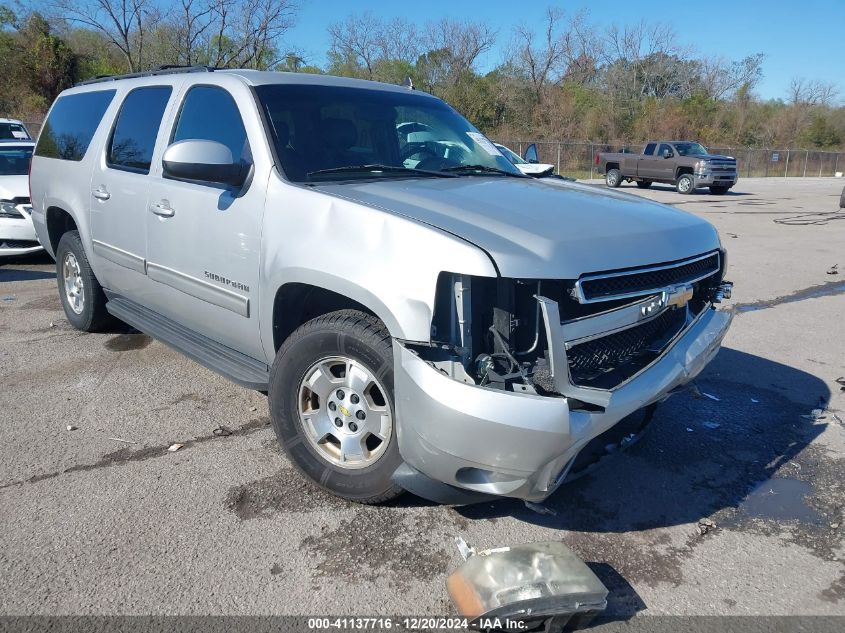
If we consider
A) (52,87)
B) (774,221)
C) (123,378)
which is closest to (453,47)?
(52,87)

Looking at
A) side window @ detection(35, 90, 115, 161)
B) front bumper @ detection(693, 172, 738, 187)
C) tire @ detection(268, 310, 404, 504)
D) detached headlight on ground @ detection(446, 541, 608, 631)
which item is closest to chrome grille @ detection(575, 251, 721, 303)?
tire @ detection(268, 310, 404, 504)

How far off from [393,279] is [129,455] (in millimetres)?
1988

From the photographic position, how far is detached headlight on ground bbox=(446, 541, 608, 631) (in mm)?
2324

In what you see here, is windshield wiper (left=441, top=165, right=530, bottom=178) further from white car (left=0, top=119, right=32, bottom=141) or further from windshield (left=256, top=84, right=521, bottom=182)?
white car (left=0, top=119, right=32, bottom=141)

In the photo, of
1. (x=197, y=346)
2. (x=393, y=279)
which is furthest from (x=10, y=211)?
(x=393, y=279)

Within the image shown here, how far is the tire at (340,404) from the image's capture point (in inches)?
112

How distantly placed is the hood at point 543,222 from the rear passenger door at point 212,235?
1.74 feet

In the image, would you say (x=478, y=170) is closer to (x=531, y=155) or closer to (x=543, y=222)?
(x=543, y=222)

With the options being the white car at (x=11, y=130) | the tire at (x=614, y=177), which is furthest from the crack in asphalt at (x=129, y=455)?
the tire at (x=614, y=177)

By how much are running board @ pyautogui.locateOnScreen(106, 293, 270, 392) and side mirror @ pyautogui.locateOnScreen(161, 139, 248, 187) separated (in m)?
1.02

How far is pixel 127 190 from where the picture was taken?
14.4 ft

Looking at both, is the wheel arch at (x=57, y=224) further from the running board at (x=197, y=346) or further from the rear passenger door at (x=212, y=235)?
the rear passenger door at (x=212, y=235)

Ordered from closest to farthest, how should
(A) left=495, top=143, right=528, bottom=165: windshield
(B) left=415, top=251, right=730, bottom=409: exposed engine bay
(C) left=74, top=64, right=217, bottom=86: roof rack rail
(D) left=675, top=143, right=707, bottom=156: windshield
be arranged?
(B) left=415, top=251, right=730, bottom=409: exposed engine bay → (C) left=74, top=64, right=217, bottom=86: roof rack rail → (A) left=495, top=143, right=528, bottom=165: windshield → (D) left=675, top=143, right=707, bottom=156: windshield

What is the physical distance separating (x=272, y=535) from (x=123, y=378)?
7.76ft
